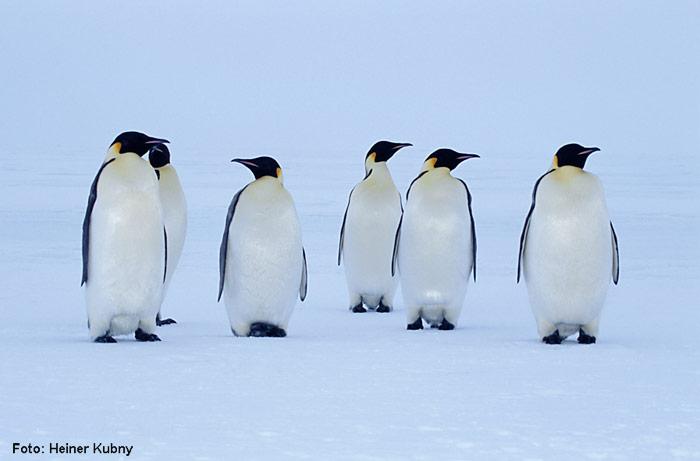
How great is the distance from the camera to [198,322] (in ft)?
24.9

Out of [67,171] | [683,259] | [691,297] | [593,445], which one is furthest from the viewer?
[67,171]

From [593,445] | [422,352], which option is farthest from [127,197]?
[593,445]

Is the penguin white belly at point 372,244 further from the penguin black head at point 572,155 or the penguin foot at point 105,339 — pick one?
the penguin foot at point 105,339

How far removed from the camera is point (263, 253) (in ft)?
21.0

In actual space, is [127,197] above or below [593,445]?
above

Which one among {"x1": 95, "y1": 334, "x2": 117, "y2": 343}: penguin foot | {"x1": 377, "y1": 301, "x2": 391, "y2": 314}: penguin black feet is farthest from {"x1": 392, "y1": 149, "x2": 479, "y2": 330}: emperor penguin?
{"x1": 95, "y1": 334, "x2": 117, "y2": 343}: penguin foot

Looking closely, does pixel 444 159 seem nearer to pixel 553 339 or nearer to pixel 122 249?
pixel 553 339

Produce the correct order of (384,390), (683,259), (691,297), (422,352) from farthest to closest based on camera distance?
(683,259), (691,297), (422,352), (384,390)

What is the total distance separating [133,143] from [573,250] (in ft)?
7.44

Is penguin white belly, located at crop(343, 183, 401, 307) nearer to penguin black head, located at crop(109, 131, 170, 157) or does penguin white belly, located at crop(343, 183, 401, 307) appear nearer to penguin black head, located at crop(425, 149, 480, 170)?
penguin black head, located at crop(425, 149, 480, 170)

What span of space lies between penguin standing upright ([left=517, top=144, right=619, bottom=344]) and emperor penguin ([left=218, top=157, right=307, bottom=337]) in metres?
1.28

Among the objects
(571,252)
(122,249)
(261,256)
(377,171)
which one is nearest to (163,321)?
(261,256)

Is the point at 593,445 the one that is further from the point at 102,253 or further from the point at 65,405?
the point at 102,253

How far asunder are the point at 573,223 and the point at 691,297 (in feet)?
9.37
